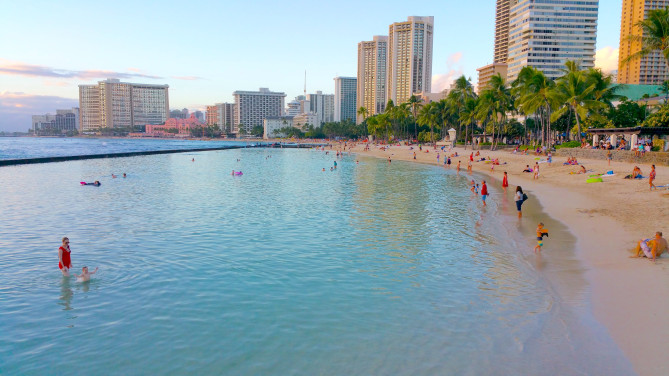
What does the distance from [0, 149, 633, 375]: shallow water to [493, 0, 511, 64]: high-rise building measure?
17843 cm

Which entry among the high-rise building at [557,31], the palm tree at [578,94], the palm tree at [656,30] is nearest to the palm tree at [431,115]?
the palm tree at [578,94]

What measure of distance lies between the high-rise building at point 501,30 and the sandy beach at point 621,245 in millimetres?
162014

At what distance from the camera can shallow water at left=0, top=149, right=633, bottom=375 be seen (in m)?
7.65

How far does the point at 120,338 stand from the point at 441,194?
23.7 m

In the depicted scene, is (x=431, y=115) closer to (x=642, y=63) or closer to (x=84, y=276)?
(x=84, y=276)

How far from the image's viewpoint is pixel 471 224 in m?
19.0

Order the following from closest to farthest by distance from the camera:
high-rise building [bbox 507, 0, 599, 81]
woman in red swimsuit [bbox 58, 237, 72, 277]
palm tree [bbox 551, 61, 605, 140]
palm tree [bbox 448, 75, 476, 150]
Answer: woman in red swimsuit [bbox 58, 237, 72, 277] < palm tree [bbox 551, 61, 605, 140] < palm tree [bbox 448, 75, 476, 150] < high-rise building [bbox 507, 0, 599, 81]

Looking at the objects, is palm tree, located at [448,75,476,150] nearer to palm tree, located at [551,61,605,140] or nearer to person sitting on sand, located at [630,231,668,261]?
palm tree, located at [551,61,605,140]

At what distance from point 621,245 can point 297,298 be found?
10337 millimetres

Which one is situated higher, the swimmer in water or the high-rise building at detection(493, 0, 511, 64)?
the high-rise building at detection(493, 0, 511, 64)

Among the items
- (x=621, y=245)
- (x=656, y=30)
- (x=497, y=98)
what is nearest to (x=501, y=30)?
(x=497, y=98)

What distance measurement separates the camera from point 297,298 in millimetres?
10492

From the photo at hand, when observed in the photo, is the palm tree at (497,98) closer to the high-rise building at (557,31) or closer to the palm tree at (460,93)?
the palm tree at (460,93)

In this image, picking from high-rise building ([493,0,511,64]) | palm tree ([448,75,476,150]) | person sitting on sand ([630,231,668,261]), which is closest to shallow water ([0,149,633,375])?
person sitting on sand ([630,231,668,261])
